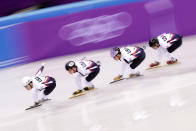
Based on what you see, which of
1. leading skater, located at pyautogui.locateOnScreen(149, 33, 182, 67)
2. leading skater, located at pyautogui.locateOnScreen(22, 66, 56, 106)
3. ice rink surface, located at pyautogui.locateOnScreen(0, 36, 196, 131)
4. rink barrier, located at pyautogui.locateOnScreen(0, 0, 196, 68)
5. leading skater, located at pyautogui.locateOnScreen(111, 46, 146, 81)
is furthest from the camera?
rink barrier, located at pyautogui.locateOnScreen(0, 0, 196, 68)

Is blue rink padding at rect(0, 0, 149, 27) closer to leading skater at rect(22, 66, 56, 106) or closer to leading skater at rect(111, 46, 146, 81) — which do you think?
leading skater at rect(111, 46, 146, 81)

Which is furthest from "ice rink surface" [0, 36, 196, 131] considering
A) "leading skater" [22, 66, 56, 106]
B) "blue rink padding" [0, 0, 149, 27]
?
"blue rink padding" [0, 0, 149, 27]

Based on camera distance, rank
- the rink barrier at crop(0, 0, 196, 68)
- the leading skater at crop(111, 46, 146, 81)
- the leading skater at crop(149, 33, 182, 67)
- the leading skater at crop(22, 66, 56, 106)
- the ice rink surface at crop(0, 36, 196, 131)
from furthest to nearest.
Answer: the rink barrier at crop(0, 0, 196, 68), the leading skater at crop(149, 33, 182, 67), the leading skater at crop(111, 46, 146, 81), the leading skater at crop(22, 66, 56, 106), the ice rink surface at crop(0, 36, 196, 131)

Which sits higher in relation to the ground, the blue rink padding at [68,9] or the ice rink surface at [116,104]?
the blue rink padding at [68,9]

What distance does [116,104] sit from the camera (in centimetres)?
427

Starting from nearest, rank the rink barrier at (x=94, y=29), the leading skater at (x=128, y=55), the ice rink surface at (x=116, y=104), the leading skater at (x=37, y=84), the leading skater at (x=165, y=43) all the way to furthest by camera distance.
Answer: the ice rink surface at (x=116, y=104) < the leading skater at (x=37, y=84) < the leading skater at (x=128, y=55) < the leading skater at (x=165, y=43) < the rink barrier at (x=94, y=29)

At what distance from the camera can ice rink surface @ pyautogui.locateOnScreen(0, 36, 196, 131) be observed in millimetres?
3580

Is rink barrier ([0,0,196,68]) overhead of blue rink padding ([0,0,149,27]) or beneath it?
beneath

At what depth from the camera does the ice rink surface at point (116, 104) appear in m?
3.58

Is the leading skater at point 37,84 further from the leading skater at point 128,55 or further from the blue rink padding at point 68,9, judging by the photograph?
the blue rink padding at point 68,9

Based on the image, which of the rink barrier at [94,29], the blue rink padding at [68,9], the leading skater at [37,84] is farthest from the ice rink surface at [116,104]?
the blue rink padding at [68,9]

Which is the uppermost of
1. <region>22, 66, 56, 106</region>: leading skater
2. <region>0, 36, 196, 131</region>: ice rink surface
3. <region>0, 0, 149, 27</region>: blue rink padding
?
<region>0, 0, 149, 27</region>: blue rink padding

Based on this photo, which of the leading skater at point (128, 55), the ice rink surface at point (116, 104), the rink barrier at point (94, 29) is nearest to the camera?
the ice rink surface at point (116, 104)

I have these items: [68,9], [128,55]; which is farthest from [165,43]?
[68,9]
